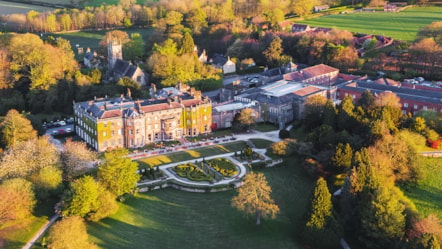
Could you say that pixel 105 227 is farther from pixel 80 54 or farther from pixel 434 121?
pixel 80 54

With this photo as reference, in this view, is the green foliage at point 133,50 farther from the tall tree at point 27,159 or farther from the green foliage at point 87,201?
the green foliage at point 87,201

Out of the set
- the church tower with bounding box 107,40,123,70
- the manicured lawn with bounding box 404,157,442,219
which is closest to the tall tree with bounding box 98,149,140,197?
the manicured lawn with bounding box 404,157,442,219

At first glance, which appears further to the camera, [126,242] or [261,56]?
[261,56]

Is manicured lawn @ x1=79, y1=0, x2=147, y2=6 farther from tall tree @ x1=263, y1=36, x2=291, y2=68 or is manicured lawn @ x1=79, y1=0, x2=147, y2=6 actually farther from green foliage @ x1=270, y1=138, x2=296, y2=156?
green foliage @ x1=270, y1=138, x2=296, y2=156

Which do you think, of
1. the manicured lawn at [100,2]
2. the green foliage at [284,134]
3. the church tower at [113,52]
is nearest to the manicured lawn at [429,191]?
the green foliage at [284,134]

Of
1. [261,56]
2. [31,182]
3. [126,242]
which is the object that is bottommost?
[126,242]

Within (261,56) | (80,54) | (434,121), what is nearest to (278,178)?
(434,121)

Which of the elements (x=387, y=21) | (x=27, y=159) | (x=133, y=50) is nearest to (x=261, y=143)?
(x=27, y=159)
